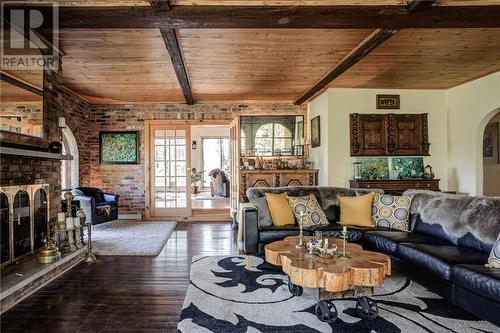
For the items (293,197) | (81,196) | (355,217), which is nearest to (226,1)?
(293,197)

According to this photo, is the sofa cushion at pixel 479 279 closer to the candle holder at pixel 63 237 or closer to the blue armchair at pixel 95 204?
the candle holder at pixel 63 237

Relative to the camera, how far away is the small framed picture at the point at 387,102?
19.7 feet

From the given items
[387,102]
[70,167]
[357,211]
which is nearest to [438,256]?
[357,211]

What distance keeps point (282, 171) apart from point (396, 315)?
407cm

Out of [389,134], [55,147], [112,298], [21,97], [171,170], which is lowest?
[112,298]

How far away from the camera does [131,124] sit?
7082 mm

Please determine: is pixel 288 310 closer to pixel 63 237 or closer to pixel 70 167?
pixel 63 237

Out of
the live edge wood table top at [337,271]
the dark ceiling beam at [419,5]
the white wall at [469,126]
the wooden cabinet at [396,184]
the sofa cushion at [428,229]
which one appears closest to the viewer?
the live edge wood table top at [337,271]

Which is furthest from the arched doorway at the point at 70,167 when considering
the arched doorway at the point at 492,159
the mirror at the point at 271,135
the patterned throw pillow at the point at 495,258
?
the arched doorway at the point at 492,159

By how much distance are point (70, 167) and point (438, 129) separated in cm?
739

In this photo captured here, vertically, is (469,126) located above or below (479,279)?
above

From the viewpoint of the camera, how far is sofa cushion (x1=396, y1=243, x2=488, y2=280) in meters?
2.51

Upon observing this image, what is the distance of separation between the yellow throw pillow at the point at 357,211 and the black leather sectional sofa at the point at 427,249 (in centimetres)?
14

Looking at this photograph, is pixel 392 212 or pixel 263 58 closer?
pixel 392 212
